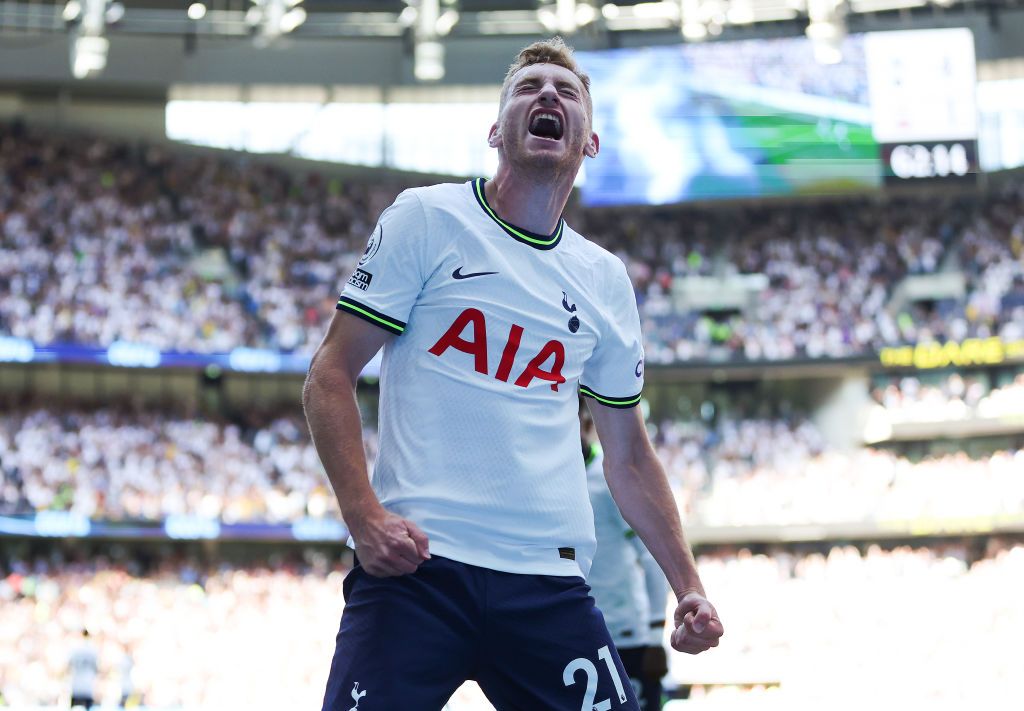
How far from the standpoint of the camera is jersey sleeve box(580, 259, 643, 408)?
351cm

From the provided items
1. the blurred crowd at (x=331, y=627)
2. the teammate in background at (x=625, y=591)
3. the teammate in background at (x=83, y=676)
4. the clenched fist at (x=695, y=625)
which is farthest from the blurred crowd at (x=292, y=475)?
the clenched fist at (x=695, y=625)

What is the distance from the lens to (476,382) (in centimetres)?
305

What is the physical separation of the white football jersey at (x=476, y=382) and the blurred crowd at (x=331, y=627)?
1614 centimetres

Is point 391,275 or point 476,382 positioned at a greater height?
point 391,275

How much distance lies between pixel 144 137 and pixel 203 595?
14328 mm

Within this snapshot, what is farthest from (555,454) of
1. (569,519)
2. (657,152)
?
(657,152)

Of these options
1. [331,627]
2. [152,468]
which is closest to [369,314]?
[331,627]

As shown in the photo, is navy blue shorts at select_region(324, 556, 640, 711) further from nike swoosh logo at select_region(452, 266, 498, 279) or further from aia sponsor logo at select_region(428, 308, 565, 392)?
nike swoosh logo at select_region(452, 266, 498, 279)

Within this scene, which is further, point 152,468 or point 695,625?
point 152,468

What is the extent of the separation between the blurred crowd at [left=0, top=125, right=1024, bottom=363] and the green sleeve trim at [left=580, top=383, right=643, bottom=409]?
24954mm

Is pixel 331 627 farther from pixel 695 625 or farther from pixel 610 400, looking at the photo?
pixel 695 625

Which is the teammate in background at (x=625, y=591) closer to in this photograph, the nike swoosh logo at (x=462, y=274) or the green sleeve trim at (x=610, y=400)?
the green sleeve trim at (x=610, y=400)

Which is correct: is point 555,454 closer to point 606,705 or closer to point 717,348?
point 606,705

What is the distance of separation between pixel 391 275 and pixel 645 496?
1.04 metres
